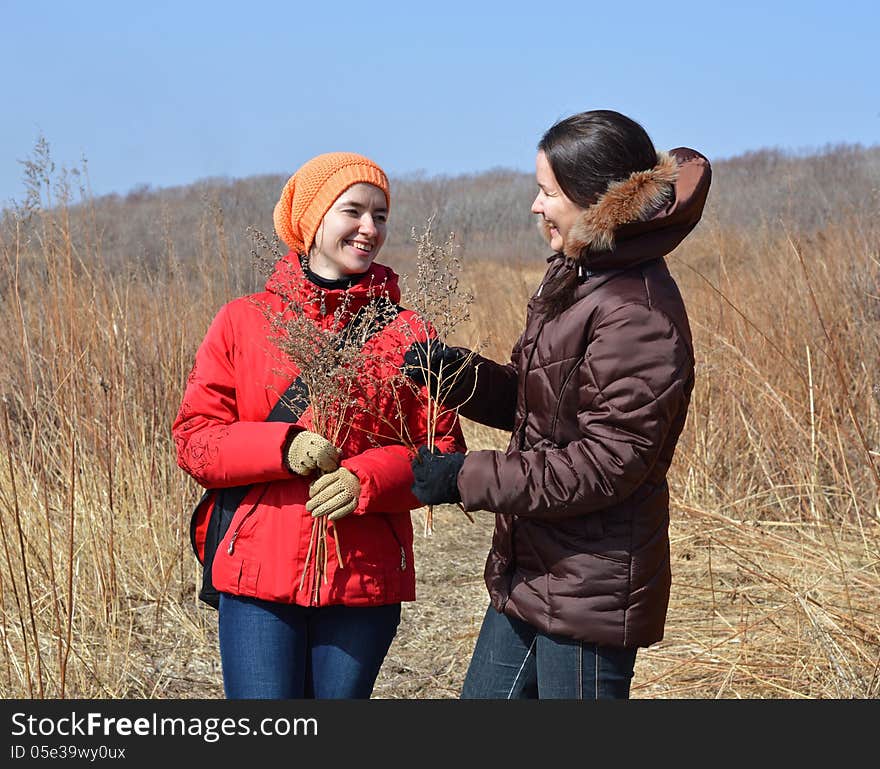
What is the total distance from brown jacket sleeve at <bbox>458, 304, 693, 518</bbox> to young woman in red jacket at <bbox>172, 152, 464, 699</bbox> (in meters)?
0.37

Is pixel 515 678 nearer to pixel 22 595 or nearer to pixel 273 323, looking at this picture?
pixel 273 323

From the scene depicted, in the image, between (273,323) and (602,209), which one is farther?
(273,323)

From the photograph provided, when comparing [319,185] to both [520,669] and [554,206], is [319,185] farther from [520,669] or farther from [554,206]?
[520,669]

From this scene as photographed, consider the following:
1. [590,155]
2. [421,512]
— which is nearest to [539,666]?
[590,155]

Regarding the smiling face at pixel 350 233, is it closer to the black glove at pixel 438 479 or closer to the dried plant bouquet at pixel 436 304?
the dried plant bouquet at pixel 436 304

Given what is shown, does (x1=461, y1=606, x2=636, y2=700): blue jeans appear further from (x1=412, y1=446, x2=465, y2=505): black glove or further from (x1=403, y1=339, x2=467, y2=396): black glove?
(x1=403, y1=339, x2=467, y2=396): black glove

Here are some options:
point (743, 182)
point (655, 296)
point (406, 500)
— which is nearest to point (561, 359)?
point (655, 296)

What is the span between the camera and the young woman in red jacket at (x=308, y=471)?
2107 millimetres

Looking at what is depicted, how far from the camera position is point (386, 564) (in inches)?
86.3

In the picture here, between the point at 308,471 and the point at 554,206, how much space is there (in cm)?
76

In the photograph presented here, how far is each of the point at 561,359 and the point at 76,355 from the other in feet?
8.06

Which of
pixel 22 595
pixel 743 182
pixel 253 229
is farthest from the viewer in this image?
pixel 743 182

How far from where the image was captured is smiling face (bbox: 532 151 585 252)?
1977 mm

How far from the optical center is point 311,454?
6.77 ft
